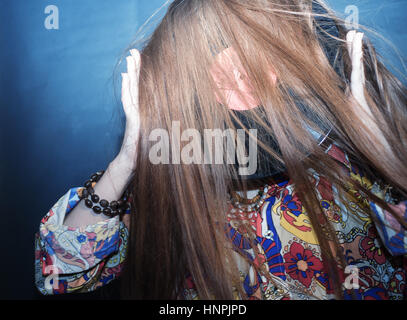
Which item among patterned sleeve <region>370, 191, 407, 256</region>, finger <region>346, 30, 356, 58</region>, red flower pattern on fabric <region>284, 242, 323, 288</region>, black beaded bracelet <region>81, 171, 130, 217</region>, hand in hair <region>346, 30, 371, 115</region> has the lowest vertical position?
red flower pattern on fabric <region>284, 242, 323, 288</region>

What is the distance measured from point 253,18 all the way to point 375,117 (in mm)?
273

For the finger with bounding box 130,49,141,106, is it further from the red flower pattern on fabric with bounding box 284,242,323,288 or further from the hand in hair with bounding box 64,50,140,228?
the red flower pattern on fabric with bounding box 284,242,323,288

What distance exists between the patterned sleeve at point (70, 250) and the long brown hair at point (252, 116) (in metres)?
0.09

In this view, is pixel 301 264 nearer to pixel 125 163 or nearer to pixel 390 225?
pixel 390 225

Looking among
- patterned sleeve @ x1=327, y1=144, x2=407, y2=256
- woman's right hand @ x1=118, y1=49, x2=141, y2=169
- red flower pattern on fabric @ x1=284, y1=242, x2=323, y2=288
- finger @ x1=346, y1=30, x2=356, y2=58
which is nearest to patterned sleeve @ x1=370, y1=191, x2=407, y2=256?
patterned sleeve @ x1=327, y1=144, x2=407, y2=256

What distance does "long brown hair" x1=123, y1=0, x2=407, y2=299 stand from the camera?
1.61 feet

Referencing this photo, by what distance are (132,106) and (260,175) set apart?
0.90 ft

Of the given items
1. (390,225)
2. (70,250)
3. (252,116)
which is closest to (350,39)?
(252,116)

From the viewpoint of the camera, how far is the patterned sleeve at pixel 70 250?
53 cm

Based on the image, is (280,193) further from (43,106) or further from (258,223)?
(43,106)

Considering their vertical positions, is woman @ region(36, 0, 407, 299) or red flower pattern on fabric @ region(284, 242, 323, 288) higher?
woman @ region(36, 0, 407, 299)

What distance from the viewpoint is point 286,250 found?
52 cm

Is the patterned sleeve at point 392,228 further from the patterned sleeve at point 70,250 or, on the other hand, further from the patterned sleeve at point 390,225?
the patterned sleeve at point 70,250

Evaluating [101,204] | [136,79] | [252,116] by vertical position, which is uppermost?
[136,79]
